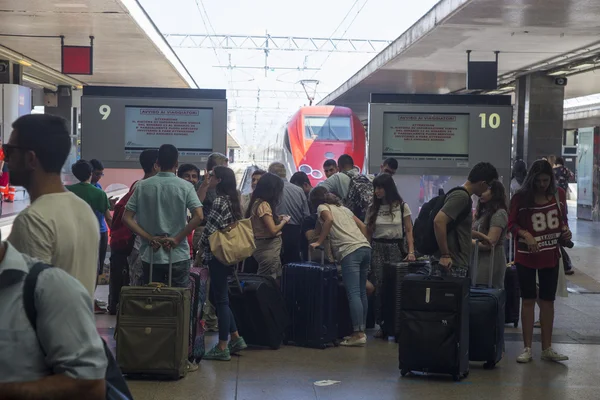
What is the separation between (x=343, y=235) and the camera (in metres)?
8.65

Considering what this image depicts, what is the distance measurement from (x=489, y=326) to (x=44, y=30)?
12.9 meters

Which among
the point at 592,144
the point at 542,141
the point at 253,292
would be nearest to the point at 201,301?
the point at 253,292

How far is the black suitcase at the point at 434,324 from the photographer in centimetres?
707

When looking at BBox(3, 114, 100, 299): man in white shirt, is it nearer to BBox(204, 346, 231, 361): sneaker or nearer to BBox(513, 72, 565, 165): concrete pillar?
BBox(204, 346, 231, 361): sneaker

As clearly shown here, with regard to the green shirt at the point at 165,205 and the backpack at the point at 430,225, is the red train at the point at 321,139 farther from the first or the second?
the green shirt at the point at 165,205

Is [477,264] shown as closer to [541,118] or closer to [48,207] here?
[48,207]

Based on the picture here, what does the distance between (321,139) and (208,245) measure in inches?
703

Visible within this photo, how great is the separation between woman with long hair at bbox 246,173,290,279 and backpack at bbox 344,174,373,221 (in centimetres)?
168

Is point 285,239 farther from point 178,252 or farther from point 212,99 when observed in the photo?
point 212,99

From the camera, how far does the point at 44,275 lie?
2.20 metres

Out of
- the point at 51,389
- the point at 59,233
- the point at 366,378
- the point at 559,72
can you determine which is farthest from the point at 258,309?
the point at 559,72

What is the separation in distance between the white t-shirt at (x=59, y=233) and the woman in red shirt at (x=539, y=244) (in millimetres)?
5295

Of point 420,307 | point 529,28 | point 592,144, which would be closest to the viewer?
point 420,307

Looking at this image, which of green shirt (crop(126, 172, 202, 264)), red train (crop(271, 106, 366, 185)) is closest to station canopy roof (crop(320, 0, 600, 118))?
red train (crop(271, 106, 366, 185))
